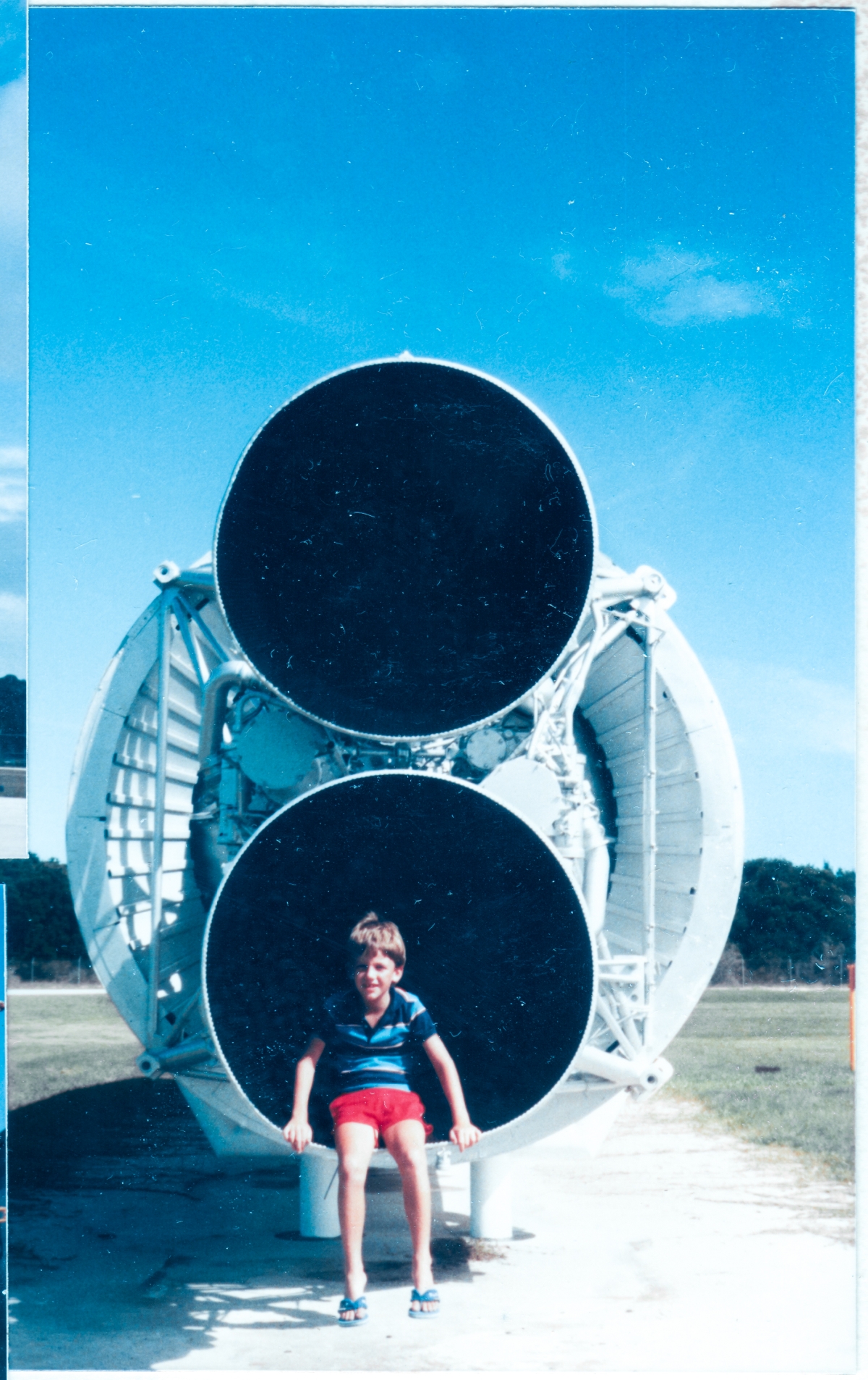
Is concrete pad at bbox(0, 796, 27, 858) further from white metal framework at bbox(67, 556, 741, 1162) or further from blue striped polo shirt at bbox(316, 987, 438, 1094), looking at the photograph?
blue striped polo shirt at bbox(316, 987, 438, 1094)

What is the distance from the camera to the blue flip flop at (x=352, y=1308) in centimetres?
357

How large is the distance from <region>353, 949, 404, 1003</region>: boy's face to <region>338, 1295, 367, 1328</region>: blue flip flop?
89 cm

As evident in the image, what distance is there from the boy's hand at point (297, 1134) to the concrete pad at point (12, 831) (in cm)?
128

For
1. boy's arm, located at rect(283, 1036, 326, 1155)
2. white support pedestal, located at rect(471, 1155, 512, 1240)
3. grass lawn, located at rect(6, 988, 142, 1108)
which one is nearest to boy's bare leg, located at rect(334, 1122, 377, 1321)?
boy's arm, located at rect(283, 1036, 326, 1155)

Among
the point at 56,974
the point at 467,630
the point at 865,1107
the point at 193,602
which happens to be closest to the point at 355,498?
the point at 467,630

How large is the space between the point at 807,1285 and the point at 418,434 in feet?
9.79

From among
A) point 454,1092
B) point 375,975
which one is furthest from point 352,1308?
point 375,975

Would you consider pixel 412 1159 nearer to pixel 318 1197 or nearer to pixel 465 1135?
pixel 465 1135

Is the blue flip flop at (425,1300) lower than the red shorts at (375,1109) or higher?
lower

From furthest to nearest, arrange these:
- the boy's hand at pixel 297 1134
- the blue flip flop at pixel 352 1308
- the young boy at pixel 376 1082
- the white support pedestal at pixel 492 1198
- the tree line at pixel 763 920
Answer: the white support pedestal at pixel 492 1198 < the tree line at pixel 763 920 < the blue flip flop at pixel 352 1308 < the young boy at pixel 376 1082 < the boy's hand at pixel 297 1134

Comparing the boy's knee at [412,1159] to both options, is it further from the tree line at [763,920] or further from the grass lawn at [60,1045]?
the tree line at [763,920]

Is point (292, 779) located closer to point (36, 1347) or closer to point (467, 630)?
point (467, 630)

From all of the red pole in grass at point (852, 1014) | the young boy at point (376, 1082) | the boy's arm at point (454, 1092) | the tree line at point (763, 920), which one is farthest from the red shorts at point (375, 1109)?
the red pole in grass at point (852, 1014)

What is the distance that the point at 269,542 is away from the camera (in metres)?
3.40
